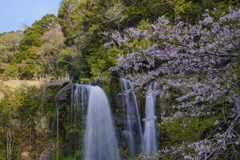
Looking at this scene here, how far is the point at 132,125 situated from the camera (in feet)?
24.5

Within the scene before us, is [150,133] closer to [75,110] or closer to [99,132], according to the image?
[99,132]

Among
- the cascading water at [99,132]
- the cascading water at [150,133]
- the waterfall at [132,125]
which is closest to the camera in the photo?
the cascading water at [99,132]

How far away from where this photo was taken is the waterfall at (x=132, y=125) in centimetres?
710

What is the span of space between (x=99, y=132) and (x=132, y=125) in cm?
148

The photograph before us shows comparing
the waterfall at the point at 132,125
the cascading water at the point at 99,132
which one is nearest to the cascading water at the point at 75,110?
the cascading water at the point at 99,132

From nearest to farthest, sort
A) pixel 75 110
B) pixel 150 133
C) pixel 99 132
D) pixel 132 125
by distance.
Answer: pixel 99 132, pixel 75 110, pixel 150 133, pixel 132 125

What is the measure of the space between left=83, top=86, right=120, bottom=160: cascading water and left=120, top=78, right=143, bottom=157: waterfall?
2.05 feet

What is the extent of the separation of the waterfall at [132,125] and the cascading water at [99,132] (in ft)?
2.05

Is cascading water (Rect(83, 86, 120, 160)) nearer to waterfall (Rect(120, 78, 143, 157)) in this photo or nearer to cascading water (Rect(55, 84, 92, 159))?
cascading water (Rect(55, 84, 92, 159))

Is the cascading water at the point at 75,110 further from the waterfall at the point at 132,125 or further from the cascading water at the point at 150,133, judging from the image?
the cascading water at the point at 150,133

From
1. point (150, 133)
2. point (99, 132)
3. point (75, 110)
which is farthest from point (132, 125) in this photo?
point (75, 110)

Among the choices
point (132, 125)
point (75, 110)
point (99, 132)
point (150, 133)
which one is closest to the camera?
point (99, 132)

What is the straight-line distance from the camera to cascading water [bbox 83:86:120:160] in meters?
6.49

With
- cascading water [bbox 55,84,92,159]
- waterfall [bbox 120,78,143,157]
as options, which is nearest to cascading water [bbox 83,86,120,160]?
cascading water [bbox 55,84,92,159]
